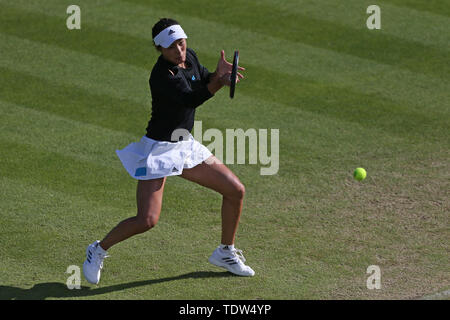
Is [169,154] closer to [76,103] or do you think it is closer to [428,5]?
[76,103]

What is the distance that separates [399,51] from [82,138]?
17.8 ft

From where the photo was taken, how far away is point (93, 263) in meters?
6.96

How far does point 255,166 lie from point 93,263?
309 centimetres

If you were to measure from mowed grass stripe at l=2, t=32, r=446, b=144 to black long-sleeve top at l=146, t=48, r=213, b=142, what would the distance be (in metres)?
3.55

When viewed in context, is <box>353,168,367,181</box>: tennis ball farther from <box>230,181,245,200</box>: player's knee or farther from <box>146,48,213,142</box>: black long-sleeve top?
<box>146,48,213,142</box>: black long-sleeve top

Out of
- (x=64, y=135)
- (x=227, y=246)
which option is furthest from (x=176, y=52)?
(x=64, y=135)

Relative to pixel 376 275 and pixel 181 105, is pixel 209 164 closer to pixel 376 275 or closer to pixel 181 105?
pixel 181 105

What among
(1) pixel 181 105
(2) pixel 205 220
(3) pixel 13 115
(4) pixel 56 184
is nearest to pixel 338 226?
(2) pixel 205 220

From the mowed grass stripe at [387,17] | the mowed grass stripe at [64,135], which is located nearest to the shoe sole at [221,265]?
the mowed grass stripe at [64,135]

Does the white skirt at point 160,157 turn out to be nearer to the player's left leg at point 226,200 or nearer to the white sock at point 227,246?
the player's left leg at point 226,200

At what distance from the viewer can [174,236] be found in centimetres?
787

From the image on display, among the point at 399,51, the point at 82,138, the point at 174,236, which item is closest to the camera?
the point at 174,236

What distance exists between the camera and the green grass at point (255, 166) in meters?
7.20
